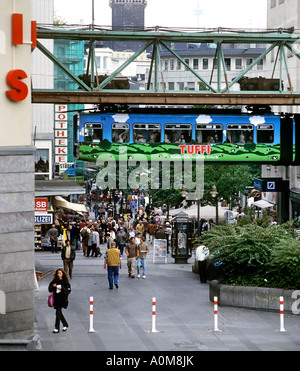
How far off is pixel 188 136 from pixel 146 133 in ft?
5.88

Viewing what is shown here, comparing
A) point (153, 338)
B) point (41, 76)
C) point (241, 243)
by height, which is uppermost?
point (41, 76)

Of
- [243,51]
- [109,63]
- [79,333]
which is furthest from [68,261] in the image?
[109,63]

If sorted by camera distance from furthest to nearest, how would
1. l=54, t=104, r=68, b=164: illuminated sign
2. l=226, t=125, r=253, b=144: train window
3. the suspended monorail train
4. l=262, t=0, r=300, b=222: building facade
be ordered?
1. l=54, t=104, r=68, b=164: illuminated sign
2. l=262, t=0, r=300, b=222: building facade
3. l=226, t=125, r=253, b=144: train window
4. the suspended monorail train

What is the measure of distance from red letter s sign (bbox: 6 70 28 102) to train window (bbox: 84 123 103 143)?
18266mm

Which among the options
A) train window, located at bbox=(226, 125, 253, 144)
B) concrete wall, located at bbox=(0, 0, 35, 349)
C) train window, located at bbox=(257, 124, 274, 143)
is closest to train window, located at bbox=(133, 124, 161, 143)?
train window, located at bbox=(226, 125, 253, 144)

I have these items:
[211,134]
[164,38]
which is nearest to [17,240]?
[164,38]

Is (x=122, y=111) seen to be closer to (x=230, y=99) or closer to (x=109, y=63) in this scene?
(x=230, y=99)

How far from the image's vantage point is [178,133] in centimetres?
3684

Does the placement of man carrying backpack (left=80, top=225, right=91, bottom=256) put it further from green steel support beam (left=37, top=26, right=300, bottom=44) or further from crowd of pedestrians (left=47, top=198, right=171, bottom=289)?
green steel support beam (left=37, top=26, right=300, bottom=44)

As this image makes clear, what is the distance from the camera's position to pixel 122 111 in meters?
37.3

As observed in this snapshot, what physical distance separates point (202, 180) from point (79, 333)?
37.3 meters

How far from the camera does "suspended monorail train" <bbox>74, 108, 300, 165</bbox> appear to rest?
36188mm

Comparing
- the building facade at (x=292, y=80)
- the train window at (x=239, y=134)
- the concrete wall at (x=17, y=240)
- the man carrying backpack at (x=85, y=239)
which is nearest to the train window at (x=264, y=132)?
the train window at (x=239, y=134)

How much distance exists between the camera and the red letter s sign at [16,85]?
57.5ft
